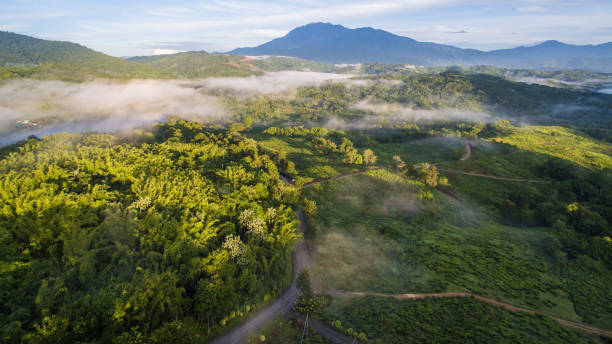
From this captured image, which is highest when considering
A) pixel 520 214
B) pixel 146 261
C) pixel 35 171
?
pixel 35 171

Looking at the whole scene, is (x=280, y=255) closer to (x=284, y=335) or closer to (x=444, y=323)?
(x=284, y=335)

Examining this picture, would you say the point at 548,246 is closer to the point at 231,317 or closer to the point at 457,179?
the point at 457,179

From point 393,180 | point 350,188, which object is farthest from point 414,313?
point 393,180

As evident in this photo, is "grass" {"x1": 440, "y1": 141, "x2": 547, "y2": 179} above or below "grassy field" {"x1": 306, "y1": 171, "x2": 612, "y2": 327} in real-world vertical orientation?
above

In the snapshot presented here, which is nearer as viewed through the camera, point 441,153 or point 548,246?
point 548,246

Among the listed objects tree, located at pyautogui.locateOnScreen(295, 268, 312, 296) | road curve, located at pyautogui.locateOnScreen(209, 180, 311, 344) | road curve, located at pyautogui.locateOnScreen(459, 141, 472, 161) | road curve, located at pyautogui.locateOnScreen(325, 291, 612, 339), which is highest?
road curve, located at pyautogui.locateOnScreen(459, 141, 472, 161)

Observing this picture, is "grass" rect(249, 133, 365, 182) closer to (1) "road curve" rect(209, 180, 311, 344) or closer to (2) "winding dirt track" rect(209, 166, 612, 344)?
(1) "road curve" rect(209, 180, 311, 344)

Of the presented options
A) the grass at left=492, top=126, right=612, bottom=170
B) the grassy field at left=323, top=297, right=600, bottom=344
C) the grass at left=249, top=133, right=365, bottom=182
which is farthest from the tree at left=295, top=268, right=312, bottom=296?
the grass at left=492, top=126, right=612, bottom=170

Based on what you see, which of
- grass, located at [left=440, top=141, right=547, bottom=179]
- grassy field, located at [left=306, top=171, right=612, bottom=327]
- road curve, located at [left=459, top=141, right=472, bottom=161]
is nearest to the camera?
grassy field, located at [left=306, top=171, right=612, bottom=327]

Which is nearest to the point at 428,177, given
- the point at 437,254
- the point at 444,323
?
the point at 437,254
